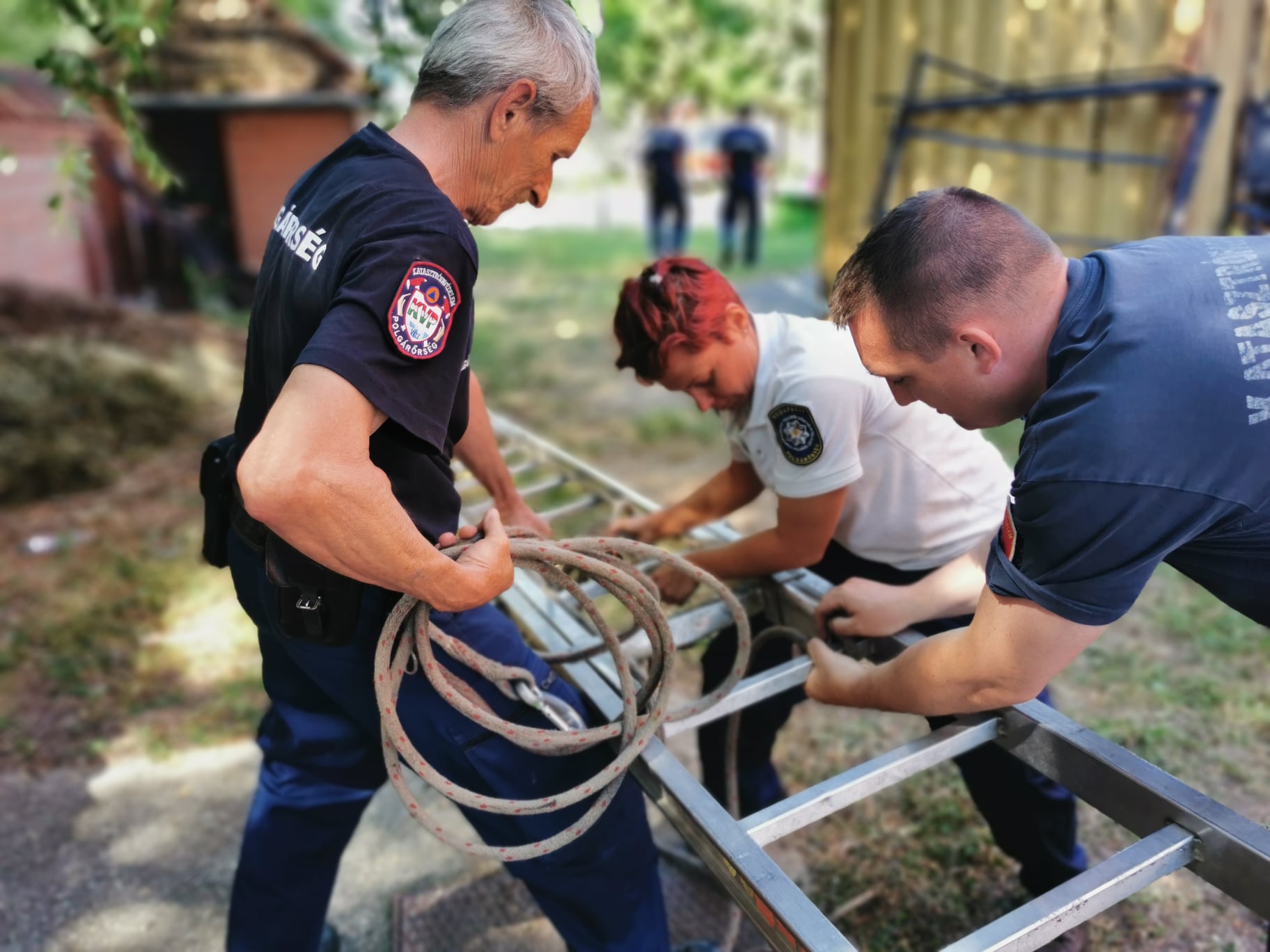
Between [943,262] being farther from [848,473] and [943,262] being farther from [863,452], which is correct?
[863,452]

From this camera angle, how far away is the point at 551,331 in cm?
912

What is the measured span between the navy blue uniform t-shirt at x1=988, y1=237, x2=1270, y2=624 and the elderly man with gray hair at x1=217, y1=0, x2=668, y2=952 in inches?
31.9

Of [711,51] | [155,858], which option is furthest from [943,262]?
[711,51]

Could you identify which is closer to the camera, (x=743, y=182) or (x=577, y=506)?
(x=577, y=506)

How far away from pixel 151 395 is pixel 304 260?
18.2ft

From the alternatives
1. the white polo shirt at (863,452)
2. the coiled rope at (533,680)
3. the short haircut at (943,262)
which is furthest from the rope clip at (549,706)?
the short haircut at (943,262)

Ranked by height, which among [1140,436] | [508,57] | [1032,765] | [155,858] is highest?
[508,57]

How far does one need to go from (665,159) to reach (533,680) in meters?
11.0

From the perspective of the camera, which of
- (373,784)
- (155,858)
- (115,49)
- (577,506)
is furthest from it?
(115,49)

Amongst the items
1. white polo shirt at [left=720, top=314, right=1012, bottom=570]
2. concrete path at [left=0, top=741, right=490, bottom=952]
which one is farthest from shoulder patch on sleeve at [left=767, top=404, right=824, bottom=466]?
concrete path at [left=0, top=741, right=490, bottom=952]

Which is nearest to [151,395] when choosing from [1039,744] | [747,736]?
[747,736]

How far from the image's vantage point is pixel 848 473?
6.08ft

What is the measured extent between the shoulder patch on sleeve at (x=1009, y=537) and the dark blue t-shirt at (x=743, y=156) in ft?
36.1

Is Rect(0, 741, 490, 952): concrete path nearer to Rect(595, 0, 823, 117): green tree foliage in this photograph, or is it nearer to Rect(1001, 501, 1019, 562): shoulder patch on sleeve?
Rect(1001, 501, 1019, 562): shoulder patch on sleeve
